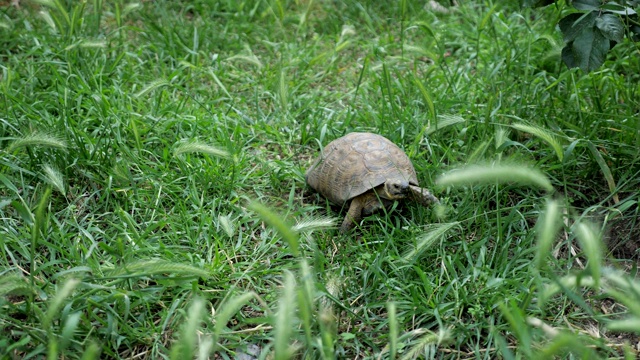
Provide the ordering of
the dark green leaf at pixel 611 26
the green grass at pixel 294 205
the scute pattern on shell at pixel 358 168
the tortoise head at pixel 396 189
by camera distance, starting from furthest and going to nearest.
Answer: the scute pattern on shell at pixel 358 168 → the tortoise head at pixel 396 189 → the dark green leaf at pixel 611 26 → the green grass at pixel 294 205

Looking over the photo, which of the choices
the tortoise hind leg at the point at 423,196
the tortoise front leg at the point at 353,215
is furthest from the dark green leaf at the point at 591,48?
the tortoise front leg at the point at 353,215

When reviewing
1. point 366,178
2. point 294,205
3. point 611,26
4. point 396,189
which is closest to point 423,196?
point 396,189

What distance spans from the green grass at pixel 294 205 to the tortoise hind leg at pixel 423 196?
103 mm

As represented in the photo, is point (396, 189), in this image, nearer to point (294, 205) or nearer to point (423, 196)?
point (423, 196)

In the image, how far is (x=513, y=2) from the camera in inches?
214

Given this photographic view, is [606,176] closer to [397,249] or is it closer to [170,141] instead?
[397,249]

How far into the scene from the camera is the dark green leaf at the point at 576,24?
3.05m

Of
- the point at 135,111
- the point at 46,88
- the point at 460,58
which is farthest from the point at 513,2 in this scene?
the point at 46,88

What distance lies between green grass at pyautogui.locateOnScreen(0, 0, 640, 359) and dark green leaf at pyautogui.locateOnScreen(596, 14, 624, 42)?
569mm

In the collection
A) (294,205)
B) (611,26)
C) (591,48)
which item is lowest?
(294,205)

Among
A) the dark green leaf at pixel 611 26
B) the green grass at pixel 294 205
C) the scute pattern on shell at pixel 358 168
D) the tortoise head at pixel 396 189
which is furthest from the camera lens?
the scute pattern on shell at pixel 358 168

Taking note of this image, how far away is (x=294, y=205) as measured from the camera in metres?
3.54

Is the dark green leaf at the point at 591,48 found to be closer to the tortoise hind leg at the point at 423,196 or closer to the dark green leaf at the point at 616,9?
the dark green leaf at the point at 616,9

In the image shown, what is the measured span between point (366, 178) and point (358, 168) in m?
0.08
